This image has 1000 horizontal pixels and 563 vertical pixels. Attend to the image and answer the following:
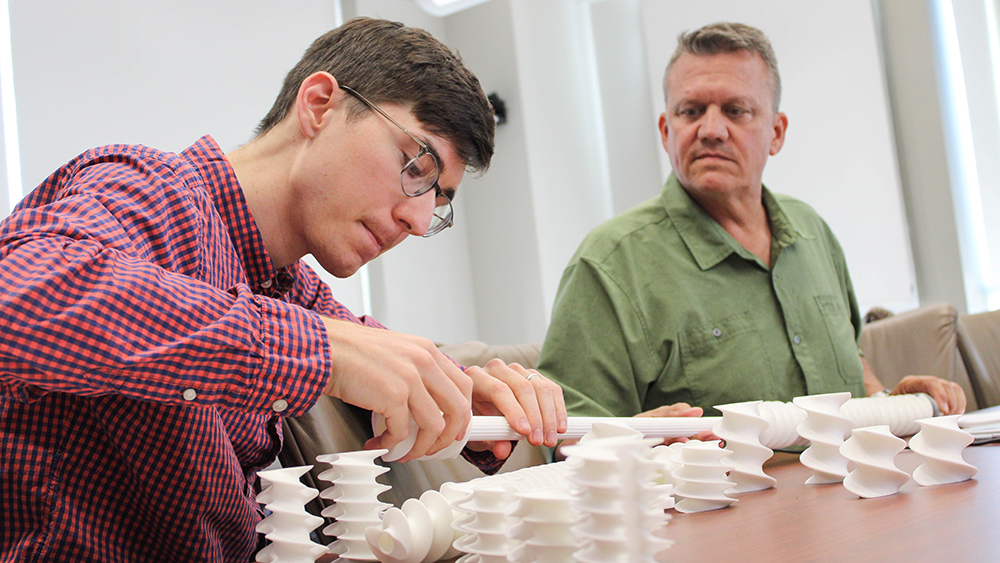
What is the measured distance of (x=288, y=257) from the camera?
1.26m

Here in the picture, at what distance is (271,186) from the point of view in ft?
3.95

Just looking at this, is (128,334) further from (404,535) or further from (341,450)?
(341,450)

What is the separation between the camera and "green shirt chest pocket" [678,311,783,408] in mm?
1835

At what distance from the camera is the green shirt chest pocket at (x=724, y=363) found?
183 cm

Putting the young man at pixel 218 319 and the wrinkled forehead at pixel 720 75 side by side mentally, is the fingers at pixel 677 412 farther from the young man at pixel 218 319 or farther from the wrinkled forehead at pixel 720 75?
the wrinkled forehead at pixel 720 75

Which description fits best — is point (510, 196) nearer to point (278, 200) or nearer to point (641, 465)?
point (278, 200)

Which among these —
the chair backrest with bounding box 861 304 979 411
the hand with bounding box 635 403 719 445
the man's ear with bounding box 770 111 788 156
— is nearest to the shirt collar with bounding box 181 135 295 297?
the hand with bounding box 635 403 719 445

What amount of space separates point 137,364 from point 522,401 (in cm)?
54

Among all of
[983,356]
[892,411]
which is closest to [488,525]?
[892,411]

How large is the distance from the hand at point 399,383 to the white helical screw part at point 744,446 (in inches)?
12.6

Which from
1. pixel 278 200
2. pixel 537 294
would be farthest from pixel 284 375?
pixel 537 294

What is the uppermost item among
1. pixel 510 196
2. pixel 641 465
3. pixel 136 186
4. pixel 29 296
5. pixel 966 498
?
pixel 510 196

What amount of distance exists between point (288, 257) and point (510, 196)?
4.11 m

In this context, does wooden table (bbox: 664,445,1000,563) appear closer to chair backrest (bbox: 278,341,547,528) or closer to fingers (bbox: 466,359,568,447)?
fingers (bbox: 466,359,568,447)
